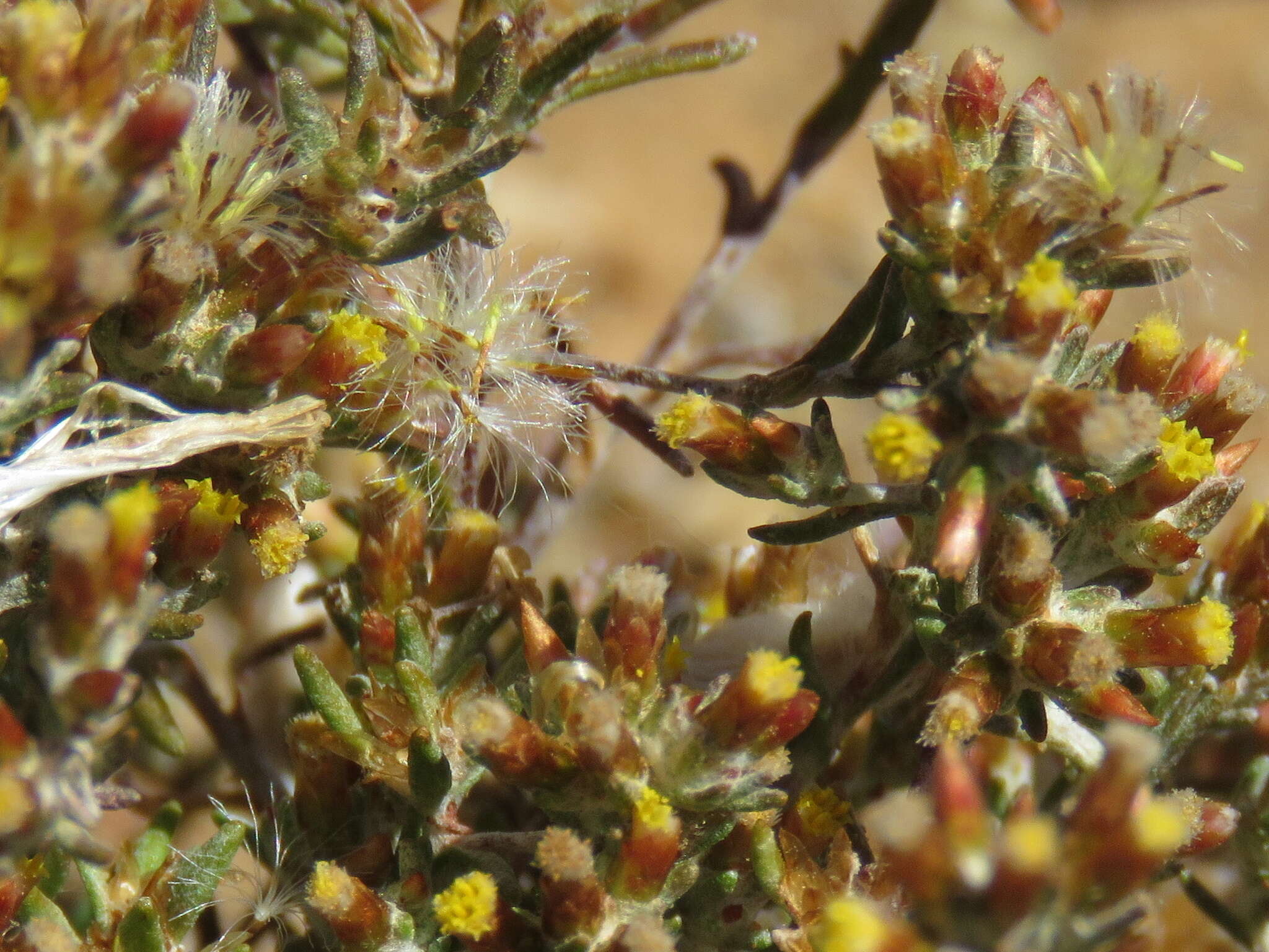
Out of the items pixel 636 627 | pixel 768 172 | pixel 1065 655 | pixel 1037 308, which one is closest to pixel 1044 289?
pixel 1037 308

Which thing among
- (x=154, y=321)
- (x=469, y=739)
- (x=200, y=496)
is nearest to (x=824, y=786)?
(x=469, y=739)

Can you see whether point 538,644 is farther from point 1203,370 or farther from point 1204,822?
point 1203,370

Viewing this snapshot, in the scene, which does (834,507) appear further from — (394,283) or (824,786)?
(394,283)

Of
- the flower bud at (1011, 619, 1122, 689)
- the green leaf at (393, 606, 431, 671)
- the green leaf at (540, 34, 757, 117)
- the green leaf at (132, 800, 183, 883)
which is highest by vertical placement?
the green leaf at (540, 34, 757, 117)

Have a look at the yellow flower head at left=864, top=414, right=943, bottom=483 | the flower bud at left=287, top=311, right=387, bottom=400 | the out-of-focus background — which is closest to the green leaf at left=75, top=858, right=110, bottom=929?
the flower bud at left=287, top=311, right=387, bottom=400

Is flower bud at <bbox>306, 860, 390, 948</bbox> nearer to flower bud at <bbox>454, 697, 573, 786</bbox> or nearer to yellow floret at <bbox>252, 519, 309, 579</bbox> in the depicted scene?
flower bud at <bbox>454, 697, 573, 786</bbox>

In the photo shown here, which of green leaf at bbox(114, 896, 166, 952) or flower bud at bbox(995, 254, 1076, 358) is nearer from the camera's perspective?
flower bud at bbox(995, 254, 1076, 358)

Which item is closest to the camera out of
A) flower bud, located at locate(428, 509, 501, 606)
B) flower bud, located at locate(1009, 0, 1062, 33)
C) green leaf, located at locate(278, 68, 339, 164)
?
green leaf, located at locate(278, 68, 339, 164)
